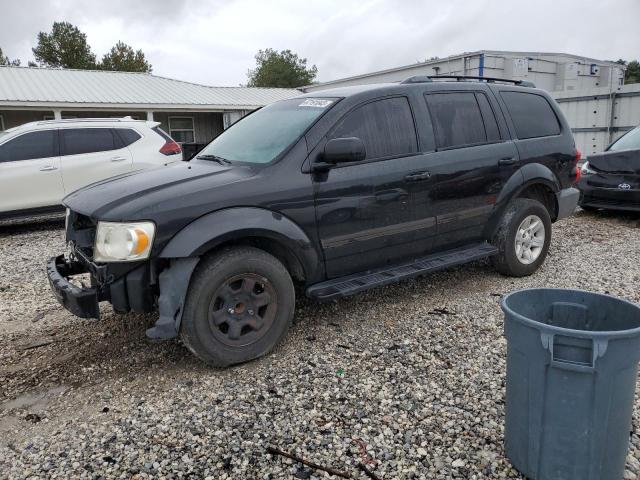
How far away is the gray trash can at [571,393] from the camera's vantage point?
6.22 feet

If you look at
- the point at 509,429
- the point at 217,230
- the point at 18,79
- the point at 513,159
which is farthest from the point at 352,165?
Result: the point at 18,79

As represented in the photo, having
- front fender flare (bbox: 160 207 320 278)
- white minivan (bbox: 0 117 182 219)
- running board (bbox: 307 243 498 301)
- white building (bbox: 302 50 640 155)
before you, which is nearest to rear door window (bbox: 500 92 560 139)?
running board (bbox: 307 243 498 301)

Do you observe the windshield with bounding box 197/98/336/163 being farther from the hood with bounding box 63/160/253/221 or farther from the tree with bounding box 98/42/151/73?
the tree with bounding box 98/42/151/73

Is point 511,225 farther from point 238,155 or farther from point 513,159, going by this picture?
point 238,155

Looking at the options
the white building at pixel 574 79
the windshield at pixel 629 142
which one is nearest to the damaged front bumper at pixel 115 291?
the windshield at pixel 629 142

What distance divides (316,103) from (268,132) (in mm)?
465

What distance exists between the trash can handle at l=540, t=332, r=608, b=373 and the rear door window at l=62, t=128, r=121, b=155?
8.32 metres

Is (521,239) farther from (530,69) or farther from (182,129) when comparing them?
(182,129)

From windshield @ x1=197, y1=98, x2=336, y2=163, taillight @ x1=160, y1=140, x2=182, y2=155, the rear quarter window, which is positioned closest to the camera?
windshield @ x1=197, y1=98, x2=336, y2=163

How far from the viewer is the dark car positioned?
7383mm

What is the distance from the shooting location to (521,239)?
4.92 meters

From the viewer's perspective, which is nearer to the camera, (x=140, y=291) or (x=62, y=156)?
(x=140, y=291)

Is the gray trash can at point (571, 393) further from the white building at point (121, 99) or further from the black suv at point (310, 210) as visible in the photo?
the white building at point (121, 99)

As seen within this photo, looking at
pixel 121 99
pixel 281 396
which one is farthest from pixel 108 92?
pixel 281 396
